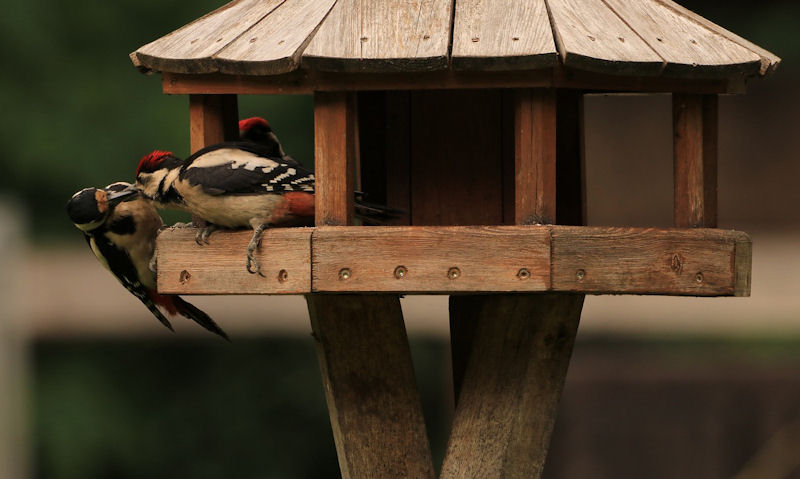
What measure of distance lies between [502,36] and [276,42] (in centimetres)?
50

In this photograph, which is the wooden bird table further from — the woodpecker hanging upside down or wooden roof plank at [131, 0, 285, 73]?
wooden roof plank at [131, 0, 285, 73]

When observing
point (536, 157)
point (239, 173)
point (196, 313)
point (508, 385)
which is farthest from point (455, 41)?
point (196, 313)

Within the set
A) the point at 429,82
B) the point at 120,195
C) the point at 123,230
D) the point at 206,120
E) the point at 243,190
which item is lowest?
the point at 123,230

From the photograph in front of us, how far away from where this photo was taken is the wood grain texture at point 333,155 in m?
3.17

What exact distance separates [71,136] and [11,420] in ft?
3.99

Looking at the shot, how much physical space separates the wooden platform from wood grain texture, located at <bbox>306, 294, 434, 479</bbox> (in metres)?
0.46

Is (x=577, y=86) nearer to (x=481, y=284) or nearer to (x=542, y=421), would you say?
(x=481, y=284)

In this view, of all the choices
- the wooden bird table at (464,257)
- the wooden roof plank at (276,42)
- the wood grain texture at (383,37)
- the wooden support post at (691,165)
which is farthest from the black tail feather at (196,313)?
the wooden support post at (691,165)

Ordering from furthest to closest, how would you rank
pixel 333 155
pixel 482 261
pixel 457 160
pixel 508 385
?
pixel 457 160 < pixel 508 385 < pixel 333 155 < pixel 482 261

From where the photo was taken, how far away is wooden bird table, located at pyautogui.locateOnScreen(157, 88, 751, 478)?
310 cm

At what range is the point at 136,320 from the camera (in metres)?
6.20

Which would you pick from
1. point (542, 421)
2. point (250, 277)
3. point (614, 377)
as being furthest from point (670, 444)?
point (250, 277)

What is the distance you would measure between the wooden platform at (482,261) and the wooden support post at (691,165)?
0.35 feet

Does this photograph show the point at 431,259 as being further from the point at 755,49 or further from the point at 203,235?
the point at 755,49
